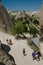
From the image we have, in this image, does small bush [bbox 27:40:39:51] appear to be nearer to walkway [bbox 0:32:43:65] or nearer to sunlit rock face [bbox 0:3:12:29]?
walkway [bbox 0:32:43:65]

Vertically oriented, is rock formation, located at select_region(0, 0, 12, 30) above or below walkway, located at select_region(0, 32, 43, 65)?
below

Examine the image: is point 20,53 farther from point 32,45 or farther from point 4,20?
point 4,20

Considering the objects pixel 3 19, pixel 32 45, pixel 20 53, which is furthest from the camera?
pixel 3 19

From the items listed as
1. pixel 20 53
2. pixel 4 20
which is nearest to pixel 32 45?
pixel 20 53

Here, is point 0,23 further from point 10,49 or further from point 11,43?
point 10,49

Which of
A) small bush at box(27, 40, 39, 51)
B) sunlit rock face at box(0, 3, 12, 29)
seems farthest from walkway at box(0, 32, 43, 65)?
sunlit rock face at box(0, 3, 12, 29)

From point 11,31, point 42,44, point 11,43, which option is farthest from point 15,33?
point 42,44

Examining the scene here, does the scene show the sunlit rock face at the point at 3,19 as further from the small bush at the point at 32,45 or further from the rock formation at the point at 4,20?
the small bush at the point at 32,45

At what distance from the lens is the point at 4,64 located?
18.8 m

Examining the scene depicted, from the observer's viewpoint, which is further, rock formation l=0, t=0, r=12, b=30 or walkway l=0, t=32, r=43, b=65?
rock formation l=0, t=0, r=12, b=30

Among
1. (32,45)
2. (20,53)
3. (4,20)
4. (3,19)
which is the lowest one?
(4,20)

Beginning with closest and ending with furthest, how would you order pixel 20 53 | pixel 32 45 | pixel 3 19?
1. pixel 20 53
2. pixel 32 45
3. pixel 3 19

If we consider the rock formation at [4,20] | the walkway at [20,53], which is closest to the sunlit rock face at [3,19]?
the rock formation at [4,20]

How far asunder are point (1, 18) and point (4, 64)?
78.0ft
